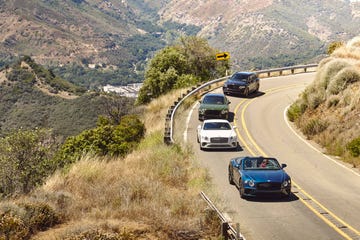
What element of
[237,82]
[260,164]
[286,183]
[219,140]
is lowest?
[286,183]

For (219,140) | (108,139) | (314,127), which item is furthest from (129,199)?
(108,139)

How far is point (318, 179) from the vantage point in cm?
1839

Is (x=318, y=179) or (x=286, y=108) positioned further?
(x=286, y=108)

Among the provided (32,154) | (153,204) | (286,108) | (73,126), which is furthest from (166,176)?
(73,126)

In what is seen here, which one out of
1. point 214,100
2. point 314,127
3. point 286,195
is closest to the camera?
point 286,195

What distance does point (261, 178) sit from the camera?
594 inches

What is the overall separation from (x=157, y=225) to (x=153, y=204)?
1.18m

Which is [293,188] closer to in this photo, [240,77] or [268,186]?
[268,186]

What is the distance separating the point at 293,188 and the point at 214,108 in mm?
13516

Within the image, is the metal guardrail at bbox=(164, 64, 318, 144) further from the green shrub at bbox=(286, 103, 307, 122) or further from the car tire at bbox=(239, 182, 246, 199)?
the car tire at bbox=(239, 182, 246, 199)

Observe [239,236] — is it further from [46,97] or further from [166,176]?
[46,97]

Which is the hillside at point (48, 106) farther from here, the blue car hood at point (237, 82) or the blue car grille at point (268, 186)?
the blue car grille at point (268, 186)

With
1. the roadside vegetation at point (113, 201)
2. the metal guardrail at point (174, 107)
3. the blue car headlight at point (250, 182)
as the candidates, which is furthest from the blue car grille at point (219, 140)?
the blue car headlight at point (250, 182)

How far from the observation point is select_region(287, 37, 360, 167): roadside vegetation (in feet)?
75.4
